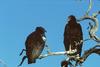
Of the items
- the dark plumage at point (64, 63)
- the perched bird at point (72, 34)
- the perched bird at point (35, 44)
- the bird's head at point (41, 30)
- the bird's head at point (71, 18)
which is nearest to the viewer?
the dark plumage at point (64, 63)

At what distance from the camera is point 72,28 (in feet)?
30.3

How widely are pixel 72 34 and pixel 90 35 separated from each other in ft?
5.77

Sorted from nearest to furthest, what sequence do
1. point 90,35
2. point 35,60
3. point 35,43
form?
point 90,35 < point 35,60 < point 35,43

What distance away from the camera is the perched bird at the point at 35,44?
8430mm

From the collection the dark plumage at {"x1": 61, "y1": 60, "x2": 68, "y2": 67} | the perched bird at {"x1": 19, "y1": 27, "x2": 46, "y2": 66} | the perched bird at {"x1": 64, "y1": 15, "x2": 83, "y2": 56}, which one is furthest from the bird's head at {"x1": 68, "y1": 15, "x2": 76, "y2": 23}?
the dark plumage at {"x1": 61, "y1": 60, "x2": 68, "y2": 67}

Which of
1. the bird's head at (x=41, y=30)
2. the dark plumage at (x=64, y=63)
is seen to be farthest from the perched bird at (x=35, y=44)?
the dark plumage at (x=64, y=63)

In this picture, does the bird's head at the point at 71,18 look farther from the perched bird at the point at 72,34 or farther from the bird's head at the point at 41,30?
the bird's head at the point at 41,30

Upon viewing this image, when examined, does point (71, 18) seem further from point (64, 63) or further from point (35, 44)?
point (64, 63)

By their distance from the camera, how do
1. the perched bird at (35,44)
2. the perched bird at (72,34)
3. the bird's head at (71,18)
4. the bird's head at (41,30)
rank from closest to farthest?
the perched bird at (35,44) → the bird's head at (41,30) → the bird's head at (71,18) → the perched bird at (72,34)

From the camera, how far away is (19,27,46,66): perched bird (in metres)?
8.43

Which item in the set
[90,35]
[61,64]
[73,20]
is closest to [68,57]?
[61,64]

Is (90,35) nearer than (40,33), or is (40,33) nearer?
(90,35)

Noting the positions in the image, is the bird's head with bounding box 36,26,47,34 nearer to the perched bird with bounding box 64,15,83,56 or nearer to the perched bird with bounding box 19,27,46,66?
the perched bird with bounding box 19,27,46,66

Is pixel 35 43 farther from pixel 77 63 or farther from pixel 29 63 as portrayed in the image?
pixel 77 63
